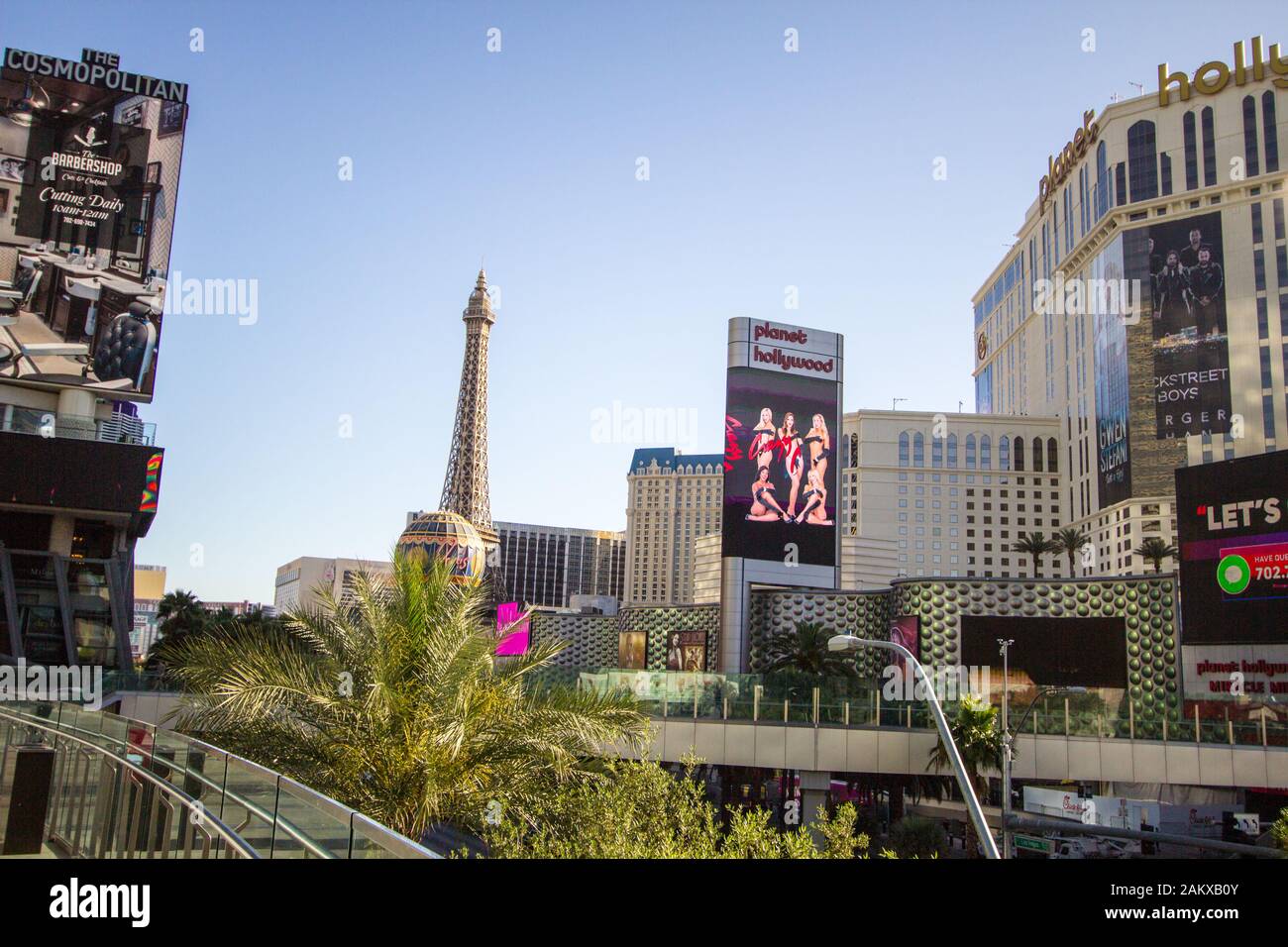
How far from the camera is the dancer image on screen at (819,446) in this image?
53.1 m

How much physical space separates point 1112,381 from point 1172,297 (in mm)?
10177

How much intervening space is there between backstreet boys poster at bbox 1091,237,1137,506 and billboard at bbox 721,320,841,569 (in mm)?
64778

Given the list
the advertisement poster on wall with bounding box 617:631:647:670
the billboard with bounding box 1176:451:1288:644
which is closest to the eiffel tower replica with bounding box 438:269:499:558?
the advertisement poster on wall with bounding box 617:631:647:670

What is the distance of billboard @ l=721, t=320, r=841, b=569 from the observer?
52.0 m

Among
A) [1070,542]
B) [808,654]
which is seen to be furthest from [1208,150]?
[808,654]

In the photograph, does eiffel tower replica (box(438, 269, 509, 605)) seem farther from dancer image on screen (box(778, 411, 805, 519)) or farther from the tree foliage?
the tree foliage

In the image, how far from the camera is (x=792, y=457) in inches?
2077

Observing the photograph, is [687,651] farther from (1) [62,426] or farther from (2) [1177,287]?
(2) [1177,287]

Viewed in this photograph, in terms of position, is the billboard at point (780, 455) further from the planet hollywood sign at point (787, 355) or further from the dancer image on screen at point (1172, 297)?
the dancer image on screen at point (1172, 297)

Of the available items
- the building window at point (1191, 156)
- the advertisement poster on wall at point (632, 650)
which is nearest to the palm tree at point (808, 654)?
the advertisement poster on wall at point (632, 650)

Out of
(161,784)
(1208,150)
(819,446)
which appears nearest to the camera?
Result: (161,784)

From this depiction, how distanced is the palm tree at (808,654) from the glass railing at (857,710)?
13.8 m
